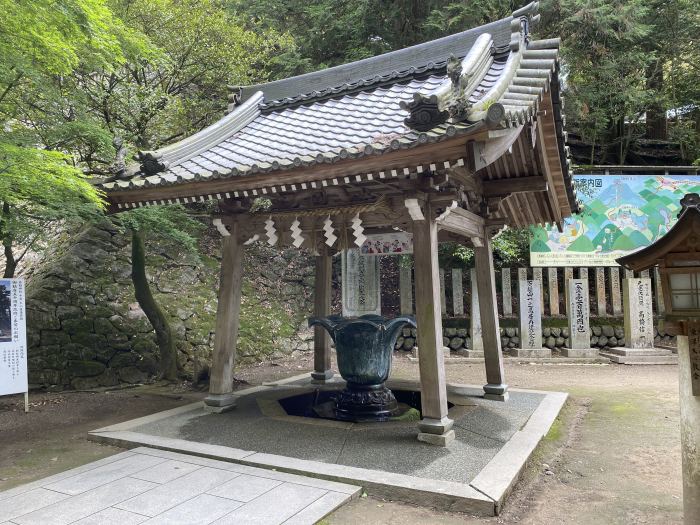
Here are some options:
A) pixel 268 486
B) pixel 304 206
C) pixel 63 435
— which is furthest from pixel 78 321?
pixel 268 486

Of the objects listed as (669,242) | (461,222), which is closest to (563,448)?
(461,222)

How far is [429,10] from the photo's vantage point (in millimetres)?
13219

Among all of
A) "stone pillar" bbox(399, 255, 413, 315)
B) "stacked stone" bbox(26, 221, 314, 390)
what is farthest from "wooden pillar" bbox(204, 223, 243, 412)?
"stone pillar" bbox(399, 255, 413, 315)

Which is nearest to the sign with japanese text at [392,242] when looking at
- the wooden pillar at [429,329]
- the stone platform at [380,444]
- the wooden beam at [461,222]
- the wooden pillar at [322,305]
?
the wooden pillar at [322,305]

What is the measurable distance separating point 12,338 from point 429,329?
5.90 metres

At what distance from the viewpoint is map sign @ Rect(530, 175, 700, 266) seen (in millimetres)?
12039

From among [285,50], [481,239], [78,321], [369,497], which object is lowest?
[369,497]

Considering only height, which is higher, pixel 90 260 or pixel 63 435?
pixel 90 260

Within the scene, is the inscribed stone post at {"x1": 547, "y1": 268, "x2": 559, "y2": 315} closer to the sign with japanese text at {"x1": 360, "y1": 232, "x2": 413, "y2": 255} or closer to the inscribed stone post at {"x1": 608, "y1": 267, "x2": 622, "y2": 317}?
the inscribed stone post at {"x1": 608, "y1": 267, "x2": 622, "y2": 317}

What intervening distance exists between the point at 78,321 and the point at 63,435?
4.00 meters

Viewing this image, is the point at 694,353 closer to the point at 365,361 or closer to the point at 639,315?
the point at 365,361

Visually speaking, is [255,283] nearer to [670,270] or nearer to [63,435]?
[63,435]

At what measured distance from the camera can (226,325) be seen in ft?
20.4

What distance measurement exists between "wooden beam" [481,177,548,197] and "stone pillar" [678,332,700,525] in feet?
11.5
